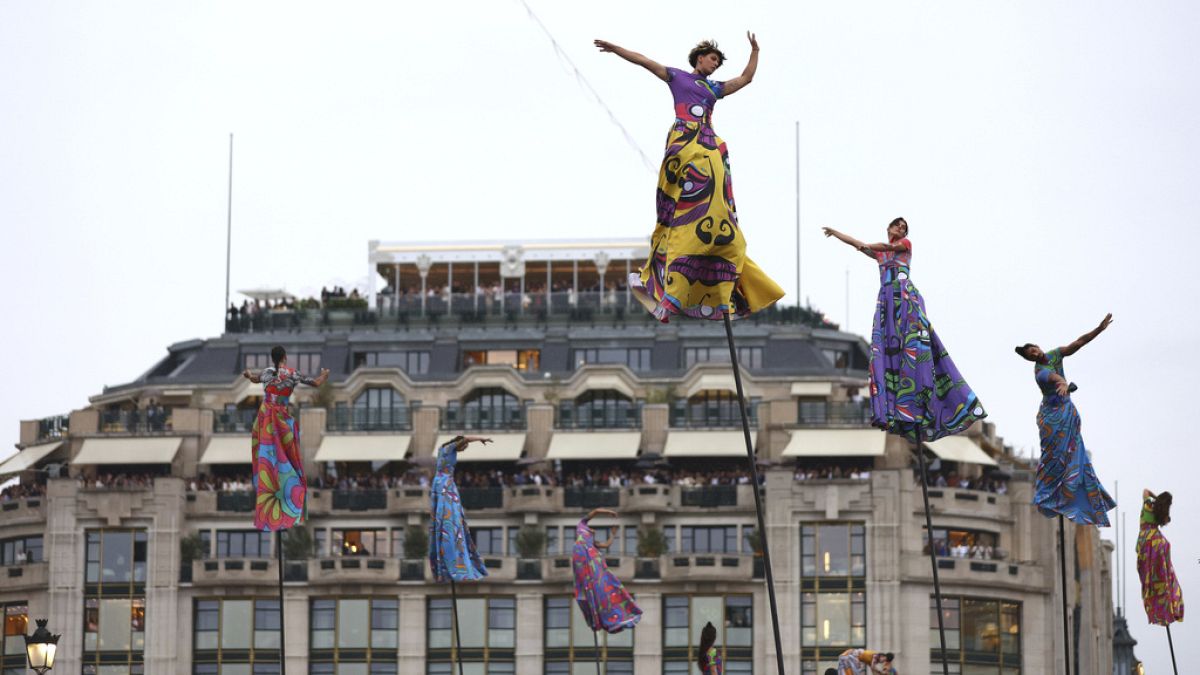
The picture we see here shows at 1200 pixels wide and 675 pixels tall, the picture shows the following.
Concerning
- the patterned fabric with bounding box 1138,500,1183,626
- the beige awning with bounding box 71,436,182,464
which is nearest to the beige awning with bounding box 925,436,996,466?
the beige awning with bounding box 71,436,182,464

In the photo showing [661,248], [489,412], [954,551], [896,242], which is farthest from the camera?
[489,412]

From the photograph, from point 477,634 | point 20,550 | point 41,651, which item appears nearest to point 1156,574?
point 41,651

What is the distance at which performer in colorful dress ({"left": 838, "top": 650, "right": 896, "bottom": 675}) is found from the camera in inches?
1192

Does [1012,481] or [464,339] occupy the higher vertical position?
[464,339]

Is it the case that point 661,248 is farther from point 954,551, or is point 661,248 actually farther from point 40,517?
point 40,517

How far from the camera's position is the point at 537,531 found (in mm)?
118438

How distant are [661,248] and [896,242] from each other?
434 cm

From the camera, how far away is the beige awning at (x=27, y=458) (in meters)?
126

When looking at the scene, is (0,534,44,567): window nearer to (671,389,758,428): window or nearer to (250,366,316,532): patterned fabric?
(671,389,758,428): window

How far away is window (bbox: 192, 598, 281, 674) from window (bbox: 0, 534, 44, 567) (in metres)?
9.55

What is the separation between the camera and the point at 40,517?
12088cm

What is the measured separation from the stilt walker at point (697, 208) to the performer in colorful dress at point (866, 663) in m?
3.07


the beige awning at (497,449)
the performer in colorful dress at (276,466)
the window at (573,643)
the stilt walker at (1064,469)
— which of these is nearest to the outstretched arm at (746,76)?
the stilt walker at (1064,469)

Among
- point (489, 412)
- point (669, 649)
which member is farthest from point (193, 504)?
point (669, 649)
